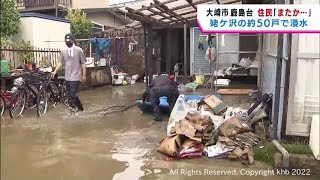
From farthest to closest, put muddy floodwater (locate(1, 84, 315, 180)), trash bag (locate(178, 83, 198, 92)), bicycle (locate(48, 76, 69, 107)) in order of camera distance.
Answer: trash bag (locate(178, 83, 198, 92))
bicycle (locate(48, 76, 69, 107))
muddy floodwater (locate(1, 84, 315, 180))

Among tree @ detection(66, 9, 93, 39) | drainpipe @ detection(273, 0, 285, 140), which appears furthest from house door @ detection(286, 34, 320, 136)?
tree @ detection(66, 9, 93, 39)

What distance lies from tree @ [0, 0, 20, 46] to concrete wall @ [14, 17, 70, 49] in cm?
42

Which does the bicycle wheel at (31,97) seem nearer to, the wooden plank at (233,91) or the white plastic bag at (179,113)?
the white plastic bag at (179,113)

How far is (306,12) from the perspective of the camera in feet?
13.3

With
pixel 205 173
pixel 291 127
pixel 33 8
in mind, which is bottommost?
pixel 205 173

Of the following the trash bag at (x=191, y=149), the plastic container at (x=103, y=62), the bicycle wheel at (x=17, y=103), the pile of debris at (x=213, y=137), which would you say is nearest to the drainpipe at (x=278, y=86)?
the pile of debris at (x=213, y=137)

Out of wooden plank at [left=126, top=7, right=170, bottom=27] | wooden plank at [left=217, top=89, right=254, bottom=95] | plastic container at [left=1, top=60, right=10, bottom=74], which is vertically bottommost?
wooden plank at [left=217, top=89, right=254, bottom=95]

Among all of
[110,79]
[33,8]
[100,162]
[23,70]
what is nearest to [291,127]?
[100,162]

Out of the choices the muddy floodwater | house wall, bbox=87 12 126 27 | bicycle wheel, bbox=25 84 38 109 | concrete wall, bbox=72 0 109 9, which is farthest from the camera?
house wall, bbox=87 12 126 27

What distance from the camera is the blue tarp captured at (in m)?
15.5

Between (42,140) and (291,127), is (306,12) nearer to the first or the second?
(291,127)

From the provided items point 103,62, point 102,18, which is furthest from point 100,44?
point 102,18

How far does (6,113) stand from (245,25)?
7.13m

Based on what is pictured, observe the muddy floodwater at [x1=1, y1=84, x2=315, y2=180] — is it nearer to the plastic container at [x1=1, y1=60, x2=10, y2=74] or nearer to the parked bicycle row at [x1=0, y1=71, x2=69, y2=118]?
the parked bicycle row at [x1=0, y1=71, x2=69, y2=118]
